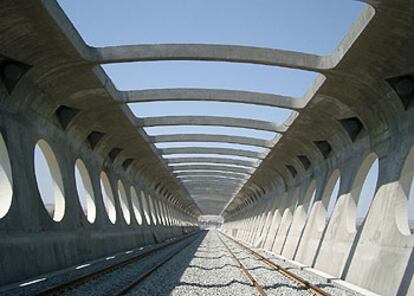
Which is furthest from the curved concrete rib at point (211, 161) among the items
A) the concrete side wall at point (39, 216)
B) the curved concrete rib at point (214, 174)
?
the concrete side wall at point (39, 216)

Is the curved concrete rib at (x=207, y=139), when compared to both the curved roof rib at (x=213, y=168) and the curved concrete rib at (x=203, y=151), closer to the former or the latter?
the curved concrete rib at (x=203, y=151)

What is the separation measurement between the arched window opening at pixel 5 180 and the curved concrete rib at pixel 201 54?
338 centimetres

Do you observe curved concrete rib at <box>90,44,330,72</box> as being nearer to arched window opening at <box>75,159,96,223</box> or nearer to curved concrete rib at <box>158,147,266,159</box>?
arched window opening at <box>75,159,96,223</box>

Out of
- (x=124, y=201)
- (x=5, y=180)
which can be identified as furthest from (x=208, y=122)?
(x=5, y=180)

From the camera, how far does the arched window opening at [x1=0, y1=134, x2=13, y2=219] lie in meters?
12.8

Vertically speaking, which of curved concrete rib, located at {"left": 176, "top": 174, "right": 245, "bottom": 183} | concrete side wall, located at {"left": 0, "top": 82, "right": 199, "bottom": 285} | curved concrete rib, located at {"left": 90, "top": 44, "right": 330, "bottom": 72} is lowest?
concrete side wall, located at {"left": 0, "top": 82, "right": 199, "bottom": 285}

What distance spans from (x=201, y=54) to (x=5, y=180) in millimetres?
6262

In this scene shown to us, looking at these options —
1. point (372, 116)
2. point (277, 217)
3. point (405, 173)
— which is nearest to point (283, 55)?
point (372, 116)

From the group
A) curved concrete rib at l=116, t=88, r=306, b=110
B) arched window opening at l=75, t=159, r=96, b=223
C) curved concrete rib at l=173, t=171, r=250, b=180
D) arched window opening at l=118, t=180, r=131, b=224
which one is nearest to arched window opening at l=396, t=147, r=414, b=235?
curved concrete rib at l=116, t=88, r=306, b=110

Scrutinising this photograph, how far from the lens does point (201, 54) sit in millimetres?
13758

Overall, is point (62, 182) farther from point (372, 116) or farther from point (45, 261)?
point (372, 116)

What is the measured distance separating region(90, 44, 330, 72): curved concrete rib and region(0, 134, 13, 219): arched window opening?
133 inches

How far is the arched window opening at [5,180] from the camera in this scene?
12.8 metres

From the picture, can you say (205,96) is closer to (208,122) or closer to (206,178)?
(208,122)
